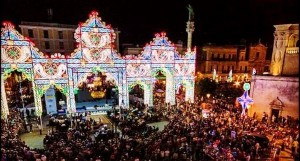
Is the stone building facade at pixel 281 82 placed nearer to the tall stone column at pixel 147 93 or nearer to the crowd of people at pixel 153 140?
the crowd of people at pixel 153 140

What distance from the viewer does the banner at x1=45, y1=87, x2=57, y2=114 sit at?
22.7 m

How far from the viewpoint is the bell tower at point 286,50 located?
71.1 ft

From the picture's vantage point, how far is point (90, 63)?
64.7 ft

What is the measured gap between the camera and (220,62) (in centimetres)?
4116

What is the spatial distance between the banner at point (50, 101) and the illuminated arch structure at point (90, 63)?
145 inches

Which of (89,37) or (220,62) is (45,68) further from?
(220,62)

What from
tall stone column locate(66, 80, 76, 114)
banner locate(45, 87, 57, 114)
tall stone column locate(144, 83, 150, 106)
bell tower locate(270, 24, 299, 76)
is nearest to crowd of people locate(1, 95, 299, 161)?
tall stone column locate(66, 80, 76, 114)

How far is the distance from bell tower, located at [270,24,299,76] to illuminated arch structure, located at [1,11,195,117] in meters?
8.26

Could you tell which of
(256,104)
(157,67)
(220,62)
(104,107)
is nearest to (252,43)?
(220,62)

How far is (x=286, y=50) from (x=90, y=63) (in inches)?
720

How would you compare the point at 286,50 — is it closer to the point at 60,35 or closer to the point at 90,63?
the point at 90,63

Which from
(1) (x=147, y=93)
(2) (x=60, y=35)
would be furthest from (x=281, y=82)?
(2) (x=60, y=35)

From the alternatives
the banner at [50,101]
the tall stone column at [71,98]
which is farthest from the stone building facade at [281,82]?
the banner at [50,101]

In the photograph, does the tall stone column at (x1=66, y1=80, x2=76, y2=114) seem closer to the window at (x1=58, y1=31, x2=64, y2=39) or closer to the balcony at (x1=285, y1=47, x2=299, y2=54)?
the window at (x1=58, y1=31, x2=64, y2=39)
